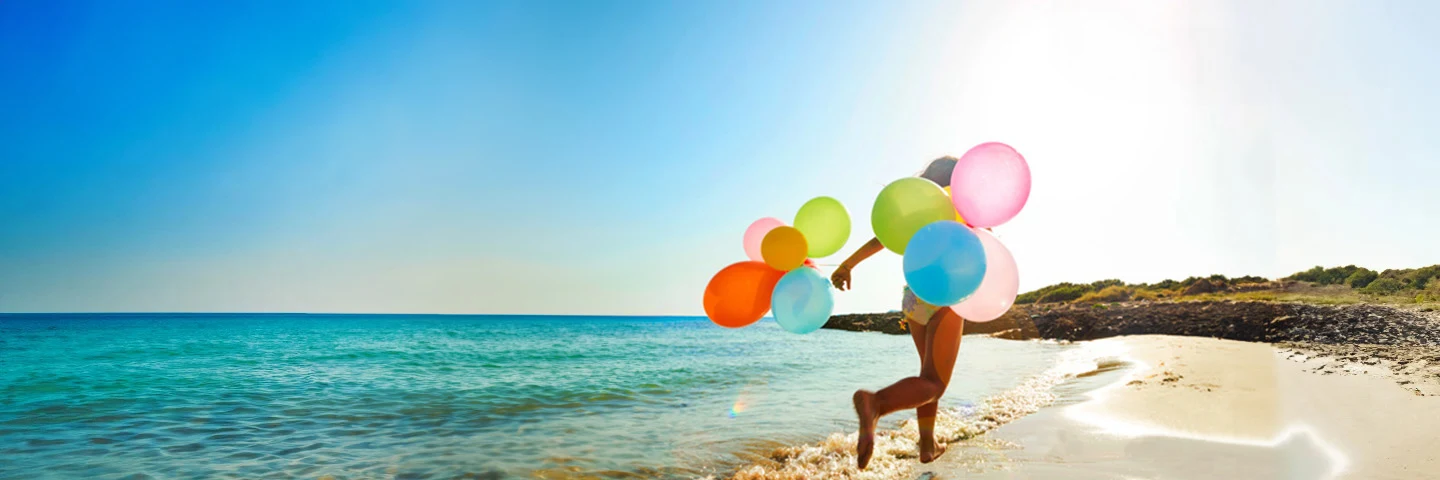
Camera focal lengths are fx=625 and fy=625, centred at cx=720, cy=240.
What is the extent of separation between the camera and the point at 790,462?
539 centimetres

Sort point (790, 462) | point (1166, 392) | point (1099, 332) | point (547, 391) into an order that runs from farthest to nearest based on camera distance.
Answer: point (1099, 332) < point (547, 391) < point (1166, 392) < point (790, 462)

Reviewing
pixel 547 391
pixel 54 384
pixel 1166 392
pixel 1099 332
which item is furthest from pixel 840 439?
pixel 1099 332

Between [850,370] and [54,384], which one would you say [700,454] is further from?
[54,384]

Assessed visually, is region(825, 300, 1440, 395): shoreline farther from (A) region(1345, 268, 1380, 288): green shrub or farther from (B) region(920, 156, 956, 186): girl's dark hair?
(A) region(1345, 268, 1380, 288): green shrub

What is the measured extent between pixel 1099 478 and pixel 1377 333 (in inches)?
537

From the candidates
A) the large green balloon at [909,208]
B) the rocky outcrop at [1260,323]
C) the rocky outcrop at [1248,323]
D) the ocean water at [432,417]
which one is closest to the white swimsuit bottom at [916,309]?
the large green balloon at [909,208]

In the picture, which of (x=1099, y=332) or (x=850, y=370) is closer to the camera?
→ (x=850, y=370)

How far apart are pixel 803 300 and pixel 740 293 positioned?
1.33 ft

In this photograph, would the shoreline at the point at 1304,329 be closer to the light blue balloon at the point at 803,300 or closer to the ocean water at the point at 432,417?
the ocean water at the point at 432,417

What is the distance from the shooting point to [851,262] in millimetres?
3367

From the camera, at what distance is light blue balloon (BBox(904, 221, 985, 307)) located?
2674mm

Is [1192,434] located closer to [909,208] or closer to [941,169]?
[941,169]

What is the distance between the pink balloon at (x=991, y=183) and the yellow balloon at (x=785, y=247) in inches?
35.1

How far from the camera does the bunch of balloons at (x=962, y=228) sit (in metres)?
2.69
